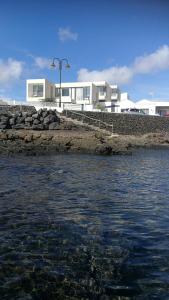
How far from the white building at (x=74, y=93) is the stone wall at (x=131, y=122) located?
17.2 m

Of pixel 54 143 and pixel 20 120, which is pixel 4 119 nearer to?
pixel 20 120

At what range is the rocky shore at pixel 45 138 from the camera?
40.6 m

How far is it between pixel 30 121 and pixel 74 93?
198ft

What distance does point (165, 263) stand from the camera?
880cm

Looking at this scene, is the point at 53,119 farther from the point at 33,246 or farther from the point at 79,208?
the point at 33,246

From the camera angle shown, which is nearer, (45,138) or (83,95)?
(45,138)

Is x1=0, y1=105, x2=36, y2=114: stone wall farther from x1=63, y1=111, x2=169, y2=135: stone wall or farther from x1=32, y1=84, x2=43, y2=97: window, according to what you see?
x1=32, y1=84, x2=43, y2=97: window

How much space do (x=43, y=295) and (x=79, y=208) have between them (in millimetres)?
7060

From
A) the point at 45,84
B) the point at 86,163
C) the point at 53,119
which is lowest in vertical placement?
the point at 86,163

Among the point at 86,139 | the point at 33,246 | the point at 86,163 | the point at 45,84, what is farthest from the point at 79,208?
the point at 45,84

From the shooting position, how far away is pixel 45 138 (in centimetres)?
4359

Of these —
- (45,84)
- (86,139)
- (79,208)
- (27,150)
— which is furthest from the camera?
(45,84)

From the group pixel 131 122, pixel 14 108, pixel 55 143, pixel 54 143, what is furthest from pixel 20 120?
pixel 131 122

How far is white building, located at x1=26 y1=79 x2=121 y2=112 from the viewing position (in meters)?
101
